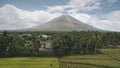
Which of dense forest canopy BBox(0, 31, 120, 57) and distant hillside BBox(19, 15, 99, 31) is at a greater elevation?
distant hillside BBox(19, 15, 99, 31)

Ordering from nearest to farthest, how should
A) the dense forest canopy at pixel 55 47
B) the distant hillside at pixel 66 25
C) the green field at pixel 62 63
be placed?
the green field at pixel 62 63 < the dense forest canopy at pixel 55 47 < the distant hillside at pixel 66 25

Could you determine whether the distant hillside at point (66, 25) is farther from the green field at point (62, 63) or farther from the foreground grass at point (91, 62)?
the green field at point (62, 63)

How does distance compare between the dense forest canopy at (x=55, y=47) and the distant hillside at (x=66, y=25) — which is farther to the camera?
the distant hillside at (x=66, y=25)

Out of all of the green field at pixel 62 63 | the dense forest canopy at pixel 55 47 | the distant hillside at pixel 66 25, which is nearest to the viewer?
the green field at pixel 62 63

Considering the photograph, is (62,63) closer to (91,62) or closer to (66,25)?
(91,62)

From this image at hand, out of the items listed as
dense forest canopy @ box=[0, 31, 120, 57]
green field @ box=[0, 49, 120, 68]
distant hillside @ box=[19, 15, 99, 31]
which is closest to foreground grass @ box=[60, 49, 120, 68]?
green field @ box=[0, 49, 120, 68]

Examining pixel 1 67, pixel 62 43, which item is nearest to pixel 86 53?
→ pixel 62 43

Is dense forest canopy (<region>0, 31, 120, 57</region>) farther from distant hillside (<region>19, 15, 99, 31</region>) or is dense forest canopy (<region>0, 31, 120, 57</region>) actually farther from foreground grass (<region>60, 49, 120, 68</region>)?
distant hillside (<region>19, 15, 99, 31</region>)

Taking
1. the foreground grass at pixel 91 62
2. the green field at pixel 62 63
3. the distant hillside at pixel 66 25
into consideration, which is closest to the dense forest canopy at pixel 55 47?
the green field at pixel 62 63

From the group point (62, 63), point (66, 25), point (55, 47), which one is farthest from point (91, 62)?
point (66, 25)

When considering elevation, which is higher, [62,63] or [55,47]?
[55,47]

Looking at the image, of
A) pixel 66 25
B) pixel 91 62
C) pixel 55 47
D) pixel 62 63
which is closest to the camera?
pixel 62 63

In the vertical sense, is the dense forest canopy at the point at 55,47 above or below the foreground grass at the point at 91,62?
above
